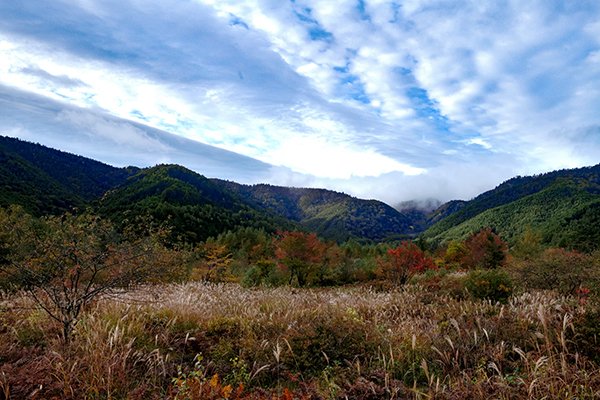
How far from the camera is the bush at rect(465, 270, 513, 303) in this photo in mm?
11188

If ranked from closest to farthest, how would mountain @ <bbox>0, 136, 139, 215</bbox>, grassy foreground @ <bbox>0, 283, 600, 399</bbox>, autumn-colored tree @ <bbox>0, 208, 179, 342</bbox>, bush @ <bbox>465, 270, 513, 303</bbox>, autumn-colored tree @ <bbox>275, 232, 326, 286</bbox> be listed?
grassy foreground @ <bbox>0, 283, 600, 399</bbox> → autumn-colored tree @ <bbox>0, 208, 179, 342</bbox> → bush @ <bbox>465, 270, 513, 303</bbox> → autumn-colored tree @ <bbox>275, 232, 326, 286</bbox> → mountain @ <bbox>0, 136, 139, 215</bbox>

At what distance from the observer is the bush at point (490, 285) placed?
11.2 metres

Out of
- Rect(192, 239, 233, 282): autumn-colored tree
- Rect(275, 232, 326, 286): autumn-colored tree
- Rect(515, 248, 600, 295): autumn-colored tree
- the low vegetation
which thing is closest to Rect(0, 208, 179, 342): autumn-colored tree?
the low vegetation

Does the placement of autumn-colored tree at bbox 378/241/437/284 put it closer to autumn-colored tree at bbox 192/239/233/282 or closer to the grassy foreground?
autumn-colored tree at bbox 192/239/233/282

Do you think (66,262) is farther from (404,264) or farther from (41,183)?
(41,183)

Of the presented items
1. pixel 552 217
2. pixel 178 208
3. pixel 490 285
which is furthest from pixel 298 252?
pixel 552 217

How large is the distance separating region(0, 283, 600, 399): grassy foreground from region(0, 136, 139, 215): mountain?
30.8m

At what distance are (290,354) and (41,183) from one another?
518 ft

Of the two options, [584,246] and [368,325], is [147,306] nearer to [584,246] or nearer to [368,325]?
[368,325]

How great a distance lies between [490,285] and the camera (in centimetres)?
1145

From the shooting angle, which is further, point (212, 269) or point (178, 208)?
point (178, 208)

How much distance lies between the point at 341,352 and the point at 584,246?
290 feet

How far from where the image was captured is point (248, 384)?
14.0ft

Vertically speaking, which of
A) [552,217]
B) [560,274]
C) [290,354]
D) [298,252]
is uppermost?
[552,217]
